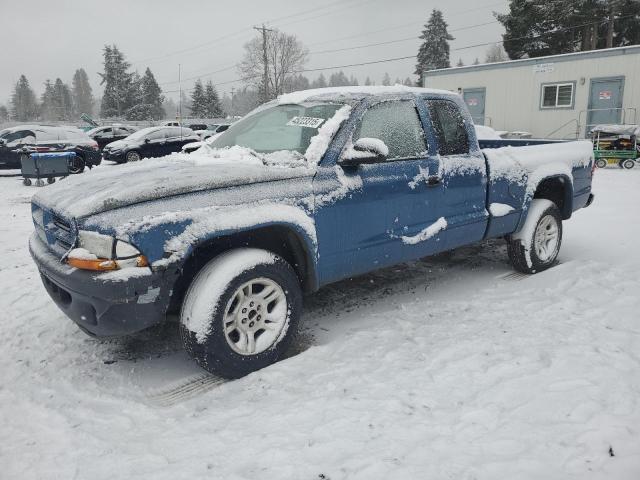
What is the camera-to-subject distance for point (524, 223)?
5.18 m

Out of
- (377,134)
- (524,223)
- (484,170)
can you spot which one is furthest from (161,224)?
(524,223)

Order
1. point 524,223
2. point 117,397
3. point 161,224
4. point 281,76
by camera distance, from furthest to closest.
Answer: point 281,76
point 524,223
point 117,397
point 161,224

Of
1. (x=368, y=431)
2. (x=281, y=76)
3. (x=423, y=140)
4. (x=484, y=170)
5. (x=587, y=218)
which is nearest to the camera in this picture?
(x=368, y=431)

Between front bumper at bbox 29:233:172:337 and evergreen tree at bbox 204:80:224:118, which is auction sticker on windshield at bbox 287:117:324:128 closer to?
front bumper at bbox 29:233:172:337

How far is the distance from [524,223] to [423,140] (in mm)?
1692

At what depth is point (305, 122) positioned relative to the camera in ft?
12.8

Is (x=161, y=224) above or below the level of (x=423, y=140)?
below

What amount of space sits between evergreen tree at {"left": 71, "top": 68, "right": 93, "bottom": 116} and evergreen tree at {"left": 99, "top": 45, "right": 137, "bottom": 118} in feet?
221

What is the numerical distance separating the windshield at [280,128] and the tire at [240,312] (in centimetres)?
97

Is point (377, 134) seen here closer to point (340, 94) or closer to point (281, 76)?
point (340, 94)

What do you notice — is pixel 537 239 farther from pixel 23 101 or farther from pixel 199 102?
pixel 23 101

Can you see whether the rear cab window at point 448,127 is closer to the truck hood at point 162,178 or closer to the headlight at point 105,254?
the truck hood at point 162,178

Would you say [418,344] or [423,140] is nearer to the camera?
[418,344]

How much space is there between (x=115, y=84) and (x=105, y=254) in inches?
2804
